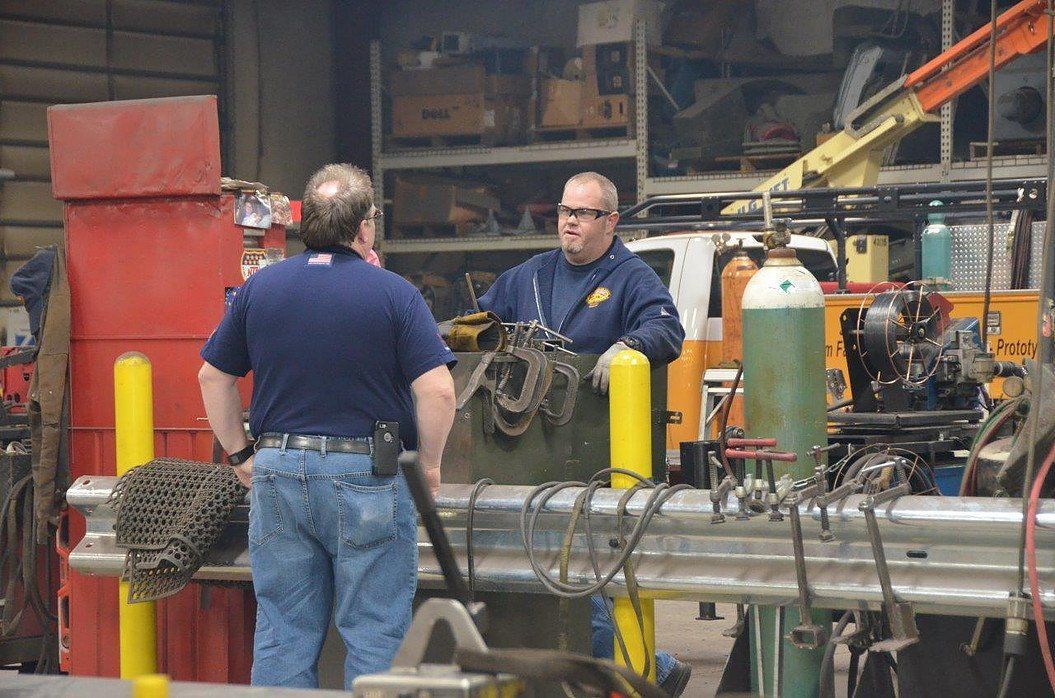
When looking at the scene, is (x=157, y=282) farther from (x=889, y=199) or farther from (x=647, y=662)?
(x=889, y=199)

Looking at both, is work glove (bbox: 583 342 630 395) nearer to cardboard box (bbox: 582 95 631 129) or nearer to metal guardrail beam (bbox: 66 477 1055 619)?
metal guardrail beam (bbox: 66 477 1055 619)

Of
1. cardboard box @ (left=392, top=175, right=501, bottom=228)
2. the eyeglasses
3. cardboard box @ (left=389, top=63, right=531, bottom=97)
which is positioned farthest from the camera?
cardboard box @ (left=392, top=175, right=501, bottom=228)

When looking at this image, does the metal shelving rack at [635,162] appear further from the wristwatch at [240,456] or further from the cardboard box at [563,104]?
the wristwatch at [240,456]

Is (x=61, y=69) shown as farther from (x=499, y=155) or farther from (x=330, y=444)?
(x=330, y=444)

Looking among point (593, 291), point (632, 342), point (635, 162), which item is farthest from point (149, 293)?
point (635, 162)

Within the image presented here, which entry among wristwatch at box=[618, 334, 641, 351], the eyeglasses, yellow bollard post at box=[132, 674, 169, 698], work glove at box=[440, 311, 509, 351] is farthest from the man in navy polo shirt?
yellow bollard post at box=[132, 674, 169, 698]

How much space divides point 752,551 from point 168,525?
64.5 inches

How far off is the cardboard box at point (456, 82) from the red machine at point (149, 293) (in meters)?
6.75

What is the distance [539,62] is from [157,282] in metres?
7.04

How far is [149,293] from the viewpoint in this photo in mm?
4418

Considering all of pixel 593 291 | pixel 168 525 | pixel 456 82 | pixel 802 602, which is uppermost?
pixel 456 82

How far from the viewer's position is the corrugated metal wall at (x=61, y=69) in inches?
404

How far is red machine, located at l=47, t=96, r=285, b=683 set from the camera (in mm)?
4270

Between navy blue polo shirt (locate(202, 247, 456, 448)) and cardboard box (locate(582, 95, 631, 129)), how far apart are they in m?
7.36
